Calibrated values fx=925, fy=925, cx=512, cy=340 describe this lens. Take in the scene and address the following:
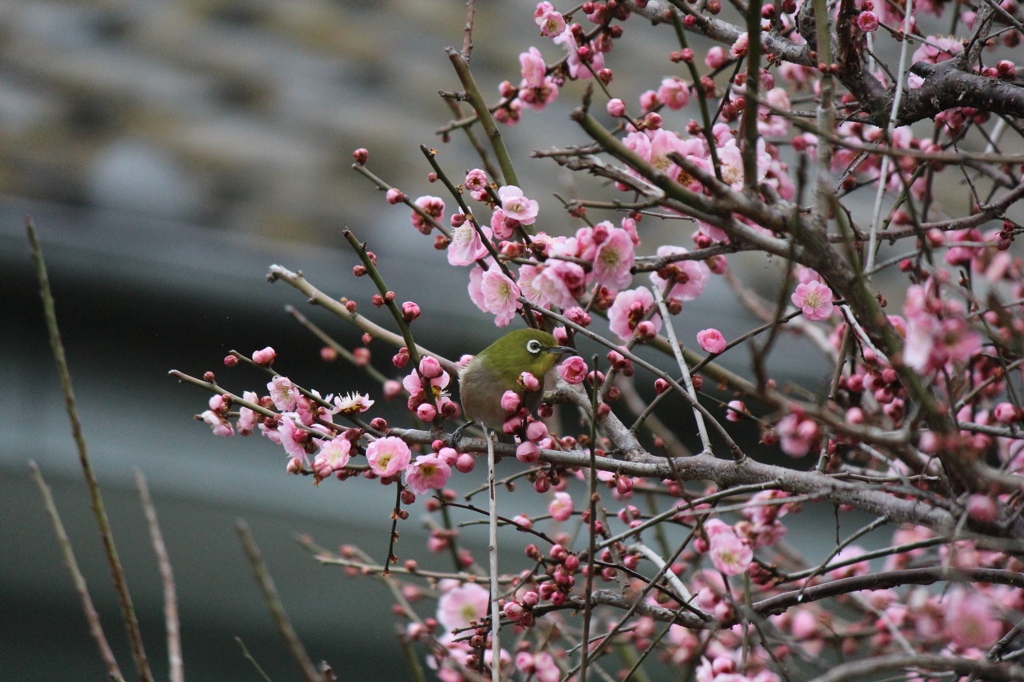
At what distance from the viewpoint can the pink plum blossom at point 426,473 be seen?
158 centimetres

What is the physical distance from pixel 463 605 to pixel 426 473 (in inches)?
22.2

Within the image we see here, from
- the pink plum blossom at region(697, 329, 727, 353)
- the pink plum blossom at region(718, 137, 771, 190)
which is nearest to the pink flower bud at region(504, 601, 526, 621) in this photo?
the pink plum blossom at region(697, 329, 727, 353)

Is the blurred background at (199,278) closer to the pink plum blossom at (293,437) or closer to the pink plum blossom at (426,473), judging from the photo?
the pink plum blossom at (293,437)

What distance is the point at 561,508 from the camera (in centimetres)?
196

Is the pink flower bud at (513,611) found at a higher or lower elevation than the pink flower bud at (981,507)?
higher

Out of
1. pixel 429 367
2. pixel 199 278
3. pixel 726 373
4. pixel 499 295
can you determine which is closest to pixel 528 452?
pixel 429 367

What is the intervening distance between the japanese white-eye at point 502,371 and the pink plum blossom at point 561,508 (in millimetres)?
209

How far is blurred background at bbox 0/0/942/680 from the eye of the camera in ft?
9.11

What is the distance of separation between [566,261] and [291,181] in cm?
253

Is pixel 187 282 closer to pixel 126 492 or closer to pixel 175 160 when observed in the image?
pixel 126 492

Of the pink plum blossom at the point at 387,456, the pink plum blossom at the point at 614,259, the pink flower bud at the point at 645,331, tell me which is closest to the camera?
the pink plum blossom at the point at 614,259

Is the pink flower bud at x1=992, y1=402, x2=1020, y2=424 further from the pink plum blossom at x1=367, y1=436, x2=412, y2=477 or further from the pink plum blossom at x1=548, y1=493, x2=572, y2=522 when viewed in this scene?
the pink plum blossom at x1=367, y1=436, x2=412, y2=477

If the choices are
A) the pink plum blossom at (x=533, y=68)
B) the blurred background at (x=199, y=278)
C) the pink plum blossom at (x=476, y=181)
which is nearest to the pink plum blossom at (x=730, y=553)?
the pink plum blossom at (x=476, y=181)

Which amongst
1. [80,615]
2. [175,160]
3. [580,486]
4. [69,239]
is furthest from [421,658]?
[175,160]
